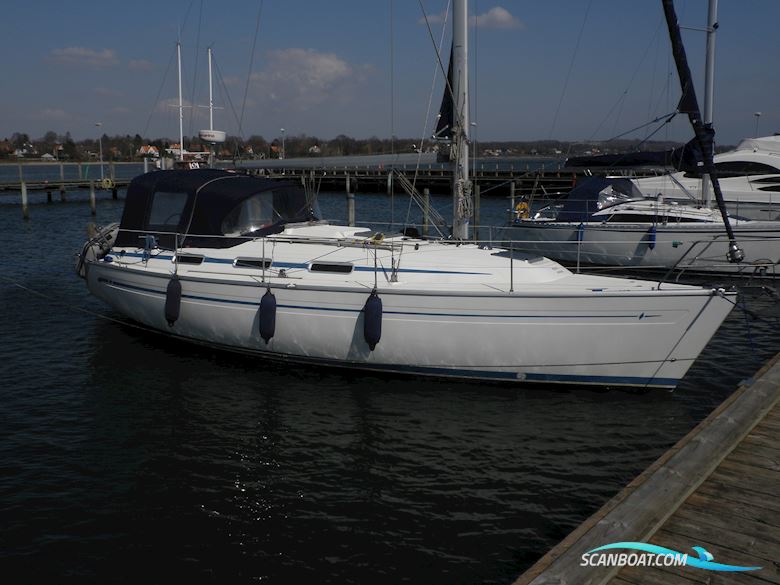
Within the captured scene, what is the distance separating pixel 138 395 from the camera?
10.9 m

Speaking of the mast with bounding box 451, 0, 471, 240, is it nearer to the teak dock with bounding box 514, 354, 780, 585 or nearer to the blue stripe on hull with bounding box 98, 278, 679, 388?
the blue stripe on hull with bounding box 98, 278, 679, 388

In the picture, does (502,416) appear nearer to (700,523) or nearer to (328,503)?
(328,503)

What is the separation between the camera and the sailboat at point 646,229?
19422 mm

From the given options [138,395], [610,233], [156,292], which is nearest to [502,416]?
[138,395]

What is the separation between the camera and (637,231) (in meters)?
20.5

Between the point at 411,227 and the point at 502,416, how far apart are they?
185 inches

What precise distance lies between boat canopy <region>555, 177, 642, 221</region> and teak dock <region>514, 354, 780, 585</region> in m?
15.9

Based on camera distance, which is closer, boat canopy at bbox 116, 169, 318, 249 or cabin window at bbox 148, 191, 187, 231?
boat canopy at bbox 116, 169, 318, 249

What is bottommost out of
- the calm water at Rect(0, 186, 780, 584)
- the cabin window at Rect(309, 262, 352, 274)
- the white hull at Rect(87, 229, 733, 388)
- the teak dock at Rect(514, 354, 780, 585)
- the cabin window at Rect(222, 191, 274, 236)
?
the calm water at Rect(0, 186, 780, 584)

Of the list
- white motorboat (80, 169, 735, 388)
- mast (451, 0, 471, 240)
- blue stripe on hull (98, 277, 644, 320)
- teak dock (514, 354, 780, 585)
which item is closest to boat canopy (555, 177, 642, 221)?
mast (451, 0, 471, 240)

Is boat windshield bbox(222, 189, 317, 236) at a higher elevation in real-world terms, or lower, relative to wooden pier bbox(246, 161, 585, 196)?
lower

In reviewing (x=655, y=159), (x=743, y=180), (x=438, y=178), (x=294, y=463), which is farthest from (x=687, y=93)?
(x=438, y=178)

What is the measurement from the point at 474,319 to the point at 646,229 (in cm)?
1225

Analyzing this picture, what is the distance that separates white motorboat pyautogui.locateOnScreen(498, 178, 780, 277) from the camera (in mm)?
19500
